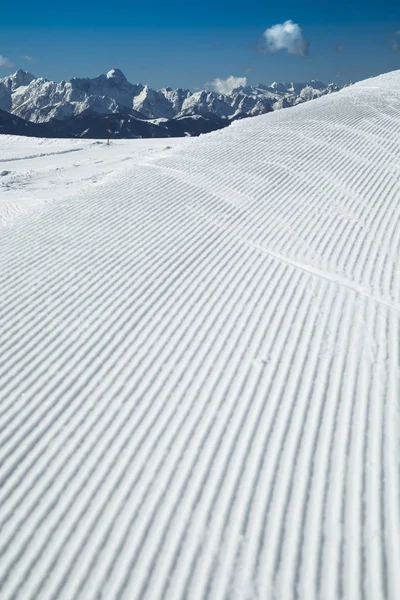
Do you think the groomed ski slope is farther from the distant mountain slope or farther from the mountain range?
the distant mountain slope

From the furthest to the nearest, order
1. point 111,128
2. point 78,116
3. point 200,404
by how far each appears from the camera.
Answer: point 78,116 → point 111,128 → point 200,404

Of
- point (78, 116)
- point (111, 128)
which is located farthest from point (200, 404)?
point (78, 116)

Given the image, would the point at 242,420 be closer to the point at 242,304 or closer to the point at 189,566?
the point at 189,566

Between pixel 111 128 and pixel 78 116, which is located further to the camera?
pixel 78 116

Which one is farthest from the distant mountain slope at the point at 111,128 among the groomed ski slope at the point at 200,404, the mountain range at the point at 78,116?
the groomed ski slope at the point at 200,404

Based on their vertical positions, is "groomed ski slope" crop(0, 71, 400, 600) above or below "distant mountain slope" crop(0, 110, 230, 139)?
below

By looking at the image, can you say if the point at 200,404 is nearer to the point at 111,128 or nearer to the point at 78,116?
the point at 111,128

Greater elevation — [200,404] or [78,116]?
[78,116]

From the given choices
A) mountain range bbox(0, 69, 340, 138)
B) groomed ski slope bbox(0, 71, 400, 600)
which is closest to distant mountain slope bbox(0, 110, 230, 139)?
mountain range bbox(0, 69, 340, 138)

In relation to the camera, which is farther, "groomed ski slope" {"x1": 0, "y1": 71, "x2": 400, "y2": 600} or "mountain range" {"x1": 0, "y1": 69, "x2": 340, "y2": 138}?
"mountain range" {"x1": 0, "y1": 69, "x2": 340, "y2": 138}
